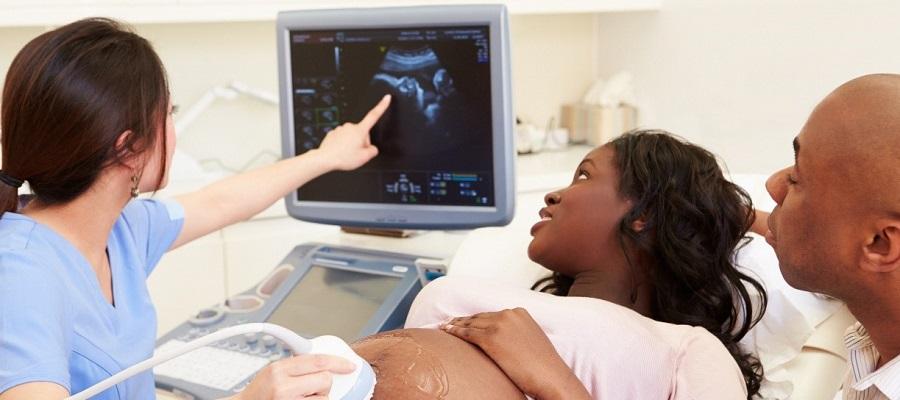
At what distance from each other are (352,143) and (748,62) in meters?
1.45

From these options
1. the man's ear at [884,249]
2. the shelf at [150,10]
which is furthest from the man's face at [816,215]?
the shelf at [150,10]

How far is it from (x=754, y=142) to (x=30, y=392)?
2236 mm

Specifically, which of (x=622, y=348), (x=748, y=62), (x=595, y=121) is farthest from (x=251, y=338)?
(x=595, y=121)

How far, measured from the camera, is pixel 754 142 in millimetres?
2838

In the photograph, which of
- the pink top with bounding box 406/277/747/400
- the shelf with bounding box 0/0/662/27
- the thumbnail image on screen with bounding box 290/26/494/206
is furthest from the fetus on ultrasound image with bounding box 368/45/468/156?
the shelf with bounding box 0/0/662/27

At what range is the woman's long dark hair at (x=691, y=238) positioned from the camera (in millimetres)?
1609

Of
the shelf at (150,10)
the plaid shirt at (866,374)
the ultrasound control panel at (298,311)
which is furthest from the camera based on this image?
the shelf at (150,10)

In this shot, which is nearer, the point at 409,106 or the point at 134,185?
the point at 134,185

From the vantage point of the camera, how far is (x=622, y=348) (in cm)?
137

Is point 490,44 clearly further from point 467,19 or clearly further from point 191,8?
point 191,8

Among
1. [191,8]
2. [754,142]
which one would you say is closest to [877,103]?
[754,142]

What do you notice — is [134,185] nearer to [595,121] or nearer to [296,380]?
[296,380]

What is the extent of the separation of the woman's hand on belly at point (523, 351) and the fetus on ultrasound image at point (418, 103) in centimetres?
60

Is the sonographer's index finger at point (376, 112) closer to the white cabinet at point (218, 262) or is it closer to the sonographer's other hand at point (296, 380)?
the sonographer's other hand at point (296, 380)
